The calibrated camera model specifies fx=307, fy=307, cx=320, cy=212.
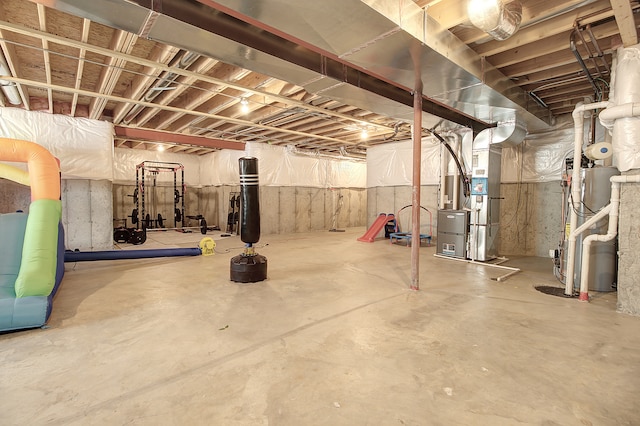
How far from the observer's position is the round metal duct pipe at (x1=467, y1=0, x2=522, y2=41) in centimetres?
226

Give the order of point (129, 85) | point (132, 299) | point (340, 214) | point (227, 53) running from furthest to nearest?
point (340, 214)
point (129, 85)
point (132, 299)
point (227, 53)

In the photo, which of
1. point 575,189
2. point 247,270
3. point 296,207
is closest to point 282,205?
point 296,207

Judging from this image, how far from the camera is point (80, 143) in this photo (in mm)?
5984

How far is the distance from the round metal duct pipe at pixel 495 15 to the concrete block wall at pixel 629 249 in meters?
2.09

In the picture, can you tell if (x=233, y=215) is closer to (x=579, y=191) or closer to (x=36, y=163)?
(x=36, y=163)

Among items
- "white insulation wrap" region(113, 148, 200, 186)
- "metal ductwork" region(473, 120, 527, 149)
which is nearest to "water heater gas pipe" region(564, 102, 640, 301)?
"metal ductwork" region(473, 120, 527, 149)

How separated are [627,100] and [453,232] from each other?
3214 mm

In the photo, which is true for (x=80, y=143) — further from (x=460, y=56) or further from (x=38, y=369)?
(x=460, y=56)

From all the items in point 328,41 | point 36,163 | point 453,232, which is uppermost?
point 328,41

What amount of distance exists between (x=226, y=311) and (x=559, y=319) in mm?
3242

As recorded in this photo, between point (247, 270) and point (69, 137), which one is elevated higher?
point (69, 137)

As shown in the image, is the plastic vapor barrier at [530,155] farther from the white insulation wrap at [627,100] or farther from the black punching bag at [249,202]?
the black punching bag at [249,202]

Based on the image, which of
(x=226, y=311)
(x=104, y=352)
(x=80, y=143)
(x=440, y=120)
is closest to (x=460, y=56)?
(x=440, y=120)

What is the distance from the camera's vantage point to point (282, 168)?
9469mm
